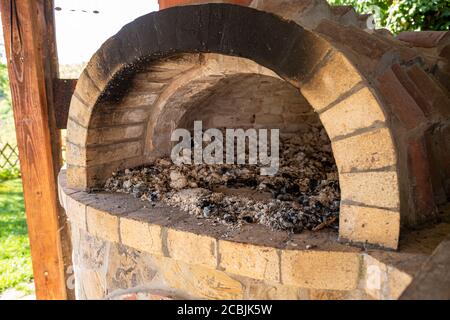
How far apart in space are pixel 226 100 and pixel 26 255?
410cm

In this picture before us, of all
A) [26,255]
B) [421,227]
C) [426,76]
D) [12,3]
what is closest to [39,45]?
[12,3]

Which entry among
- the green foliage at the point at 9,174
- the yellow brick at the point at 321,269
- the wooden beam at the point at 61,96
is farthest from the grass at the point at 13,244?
the yellow brick at the point at 321,269

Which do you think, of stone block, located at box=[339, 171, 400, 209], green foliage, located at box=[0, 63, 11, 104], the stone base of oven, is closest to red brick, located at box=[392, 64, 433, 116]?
stone block, located at box=[339, 171, 400, 209]

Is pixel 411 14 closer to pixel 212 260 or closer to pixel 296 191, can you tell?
pixel 296 191

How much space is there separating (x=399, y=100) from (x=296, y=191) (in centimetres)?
81

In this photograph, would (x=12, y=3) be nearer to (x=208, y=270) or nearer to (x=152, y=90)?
(x=152, y=90)

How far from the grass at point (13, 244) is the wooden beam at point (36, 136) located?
5.44ft

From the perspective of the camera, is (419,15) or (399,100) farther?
(419,15)

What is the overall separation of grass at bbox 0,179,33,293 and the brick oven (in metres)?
2.99

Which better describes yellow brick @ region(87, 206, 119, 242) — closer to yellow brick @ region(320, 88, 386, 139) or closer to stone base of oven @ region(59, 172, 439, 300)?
stone base of oven @ region(59, 172, 439, 300)

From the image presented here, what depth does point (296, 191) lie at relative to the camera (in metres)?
2.12

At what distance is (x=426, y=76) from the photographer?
1.82 m

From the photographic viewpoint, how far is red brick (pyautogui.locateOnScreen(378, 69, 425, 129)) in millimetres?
1480

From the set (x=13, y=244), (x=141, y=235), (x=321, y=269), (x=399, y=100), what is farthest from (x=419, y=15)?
(x=13, y=244)
